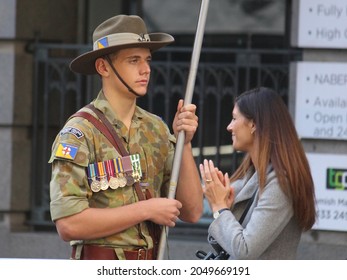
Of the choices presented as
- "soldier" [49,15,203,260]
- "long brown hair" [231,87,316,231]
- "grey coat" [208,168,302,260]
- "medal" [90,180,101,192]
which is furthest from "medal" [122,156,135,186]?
"long brown hair" [231,87,316,231]

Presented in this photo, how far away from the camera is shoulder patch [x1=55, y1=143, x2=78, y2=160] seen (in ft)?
14.1

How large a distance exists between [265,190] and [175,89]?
4.22m

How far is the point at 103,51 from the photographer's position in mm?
4543

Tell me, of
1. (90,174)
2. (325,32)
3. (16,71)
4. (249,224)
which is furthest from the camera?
(16,71)

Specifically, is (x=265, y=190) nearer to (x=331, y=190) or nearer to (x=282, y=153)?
(x=282, y=153)

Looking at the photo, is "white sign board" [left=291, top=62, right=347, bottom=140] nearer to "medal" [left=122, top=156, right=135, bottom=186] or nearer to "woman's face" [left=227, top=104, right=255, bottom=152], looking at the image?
"woman's face" [left=227, top=104, right=255, bottom=152]

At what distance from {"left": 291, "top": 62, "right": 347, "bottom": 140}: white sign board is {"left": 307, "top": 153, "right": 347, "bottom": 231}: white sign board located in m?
0.19

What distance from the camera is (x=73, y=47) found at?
29.4ft

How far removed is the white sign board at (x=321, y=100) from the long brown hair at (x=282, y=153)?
11.3 feet

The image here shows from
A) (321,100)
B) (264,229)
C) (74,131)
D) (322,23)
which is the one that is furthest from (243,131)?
(322,23)
